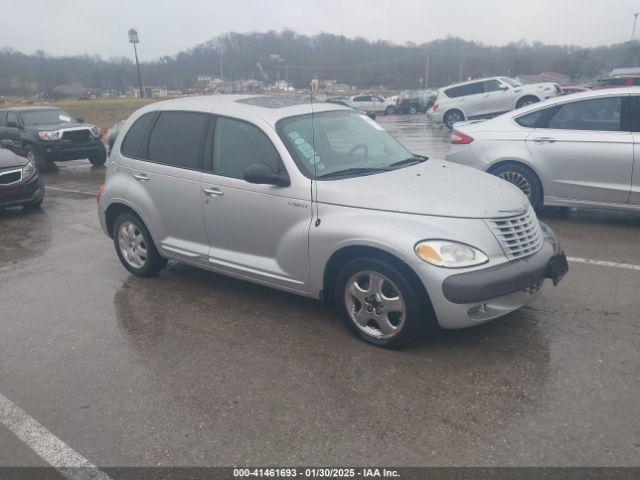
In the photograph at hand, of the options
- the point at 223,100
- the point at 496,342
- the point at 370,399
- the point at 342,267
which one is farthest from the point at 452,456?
the point at 223,100

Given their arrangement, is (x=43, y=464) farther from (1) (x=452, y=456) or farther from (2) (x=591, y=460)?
(2) (x=591, y=460)

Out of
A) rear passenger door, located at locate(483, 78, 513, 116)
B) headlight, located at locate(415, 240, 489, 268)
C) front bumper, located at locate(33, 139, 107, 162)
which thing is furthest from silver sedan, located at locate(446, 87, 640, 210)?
rear passenger door, located at locate(483, 78, 513, 116)

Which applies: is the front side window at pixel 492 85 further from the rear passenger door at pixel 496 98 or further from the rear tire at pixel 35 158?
the rear tire at pixel 35 158

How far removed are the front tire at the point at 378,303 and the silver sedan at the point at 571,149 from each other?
381 centimetres

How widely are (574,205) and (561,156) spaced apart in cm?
62

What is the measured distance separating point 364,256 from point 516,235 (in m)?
1.06

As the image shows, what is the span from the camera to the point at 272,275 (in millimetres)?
4344

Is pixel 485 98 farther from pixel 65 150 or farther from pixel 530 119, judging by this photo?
pixel 530 119

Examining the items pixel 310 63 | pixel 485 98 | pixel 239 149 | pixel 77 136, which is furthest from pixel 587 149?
pixel 310 63

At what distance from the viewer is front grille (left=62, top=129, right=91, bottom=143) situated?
14.0 metres

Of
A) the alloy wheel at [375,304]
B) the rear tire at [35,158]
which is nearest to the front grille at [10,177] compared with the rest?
the rear tire at [35,158]

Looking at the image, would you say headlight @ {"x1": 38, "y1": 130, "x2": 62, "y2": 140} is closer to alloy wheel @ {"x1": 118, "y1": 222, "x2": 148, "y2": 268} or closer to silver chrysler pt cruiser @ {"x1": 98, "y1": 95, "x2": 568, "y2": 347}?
silver chrysler pt cruiser @ {"x1": 98, "y1": 95, "x2": 568, "y2": 347}

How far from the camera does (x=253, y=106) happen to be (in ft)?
15.5

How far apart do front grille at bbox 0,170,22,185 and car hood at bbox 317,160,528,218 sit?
6.85 metres
